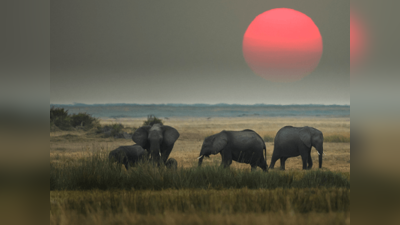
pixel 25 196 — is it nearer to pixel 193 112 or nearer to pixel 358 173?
pixel 358 173

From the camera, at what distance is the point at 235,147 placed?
9922 mm

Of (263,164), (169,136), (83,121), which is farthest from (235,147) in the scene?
(83,121)

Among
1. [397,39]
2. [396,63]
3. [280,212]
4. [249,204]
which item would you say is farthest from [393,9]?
[249,204]

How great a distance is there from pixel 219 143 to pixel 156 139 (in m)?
2.15

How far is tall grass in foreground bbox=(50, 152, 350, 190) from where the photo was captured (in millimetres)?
6129

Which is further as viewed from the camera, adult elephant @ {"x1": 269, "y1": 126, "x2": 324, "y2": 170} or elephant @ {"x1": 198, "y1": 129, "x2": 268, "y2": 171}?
adult elephant @ {"x1": 269, "y1": 126, "x2": 324, "y2": 170}

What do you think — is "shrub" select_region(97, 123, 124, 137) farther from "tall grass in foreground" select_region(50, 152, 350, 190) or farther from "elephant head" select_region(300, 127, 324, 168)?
"tall grass in foreground" select_region(50, 152, 350, 190)

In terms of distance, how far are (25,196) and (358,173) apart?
7.62 feet

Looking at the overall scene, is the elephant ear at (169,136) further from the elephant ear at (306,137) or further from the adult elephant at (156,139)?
the elephant ear at (306,137)

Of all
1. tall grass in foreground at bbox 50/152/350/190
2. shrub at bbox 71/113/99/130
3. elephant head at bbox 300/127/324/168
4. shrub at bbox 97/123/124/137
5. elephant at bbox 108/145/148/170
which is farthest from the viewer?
shrub at bbox 71/113/99/130

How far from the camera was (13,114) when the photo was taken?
236 centimetres

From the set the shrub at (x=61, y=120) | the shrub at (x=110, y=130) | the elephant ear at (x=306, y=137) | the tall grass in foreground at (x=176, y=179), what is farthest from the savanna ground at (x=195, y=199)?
the shrub at (x=61, y=120)

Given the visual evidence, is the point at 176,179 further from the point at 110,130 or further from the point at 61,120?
the point at 61,120

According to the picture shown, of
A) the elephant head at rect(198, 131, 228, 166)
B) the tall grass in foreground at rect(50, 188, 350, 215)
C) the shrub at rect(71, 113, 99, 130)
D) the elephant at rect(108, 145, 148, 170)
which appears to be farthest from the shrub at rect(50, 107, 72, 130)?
the tall grass in foreground at rect(50, 188, 350, 215)
